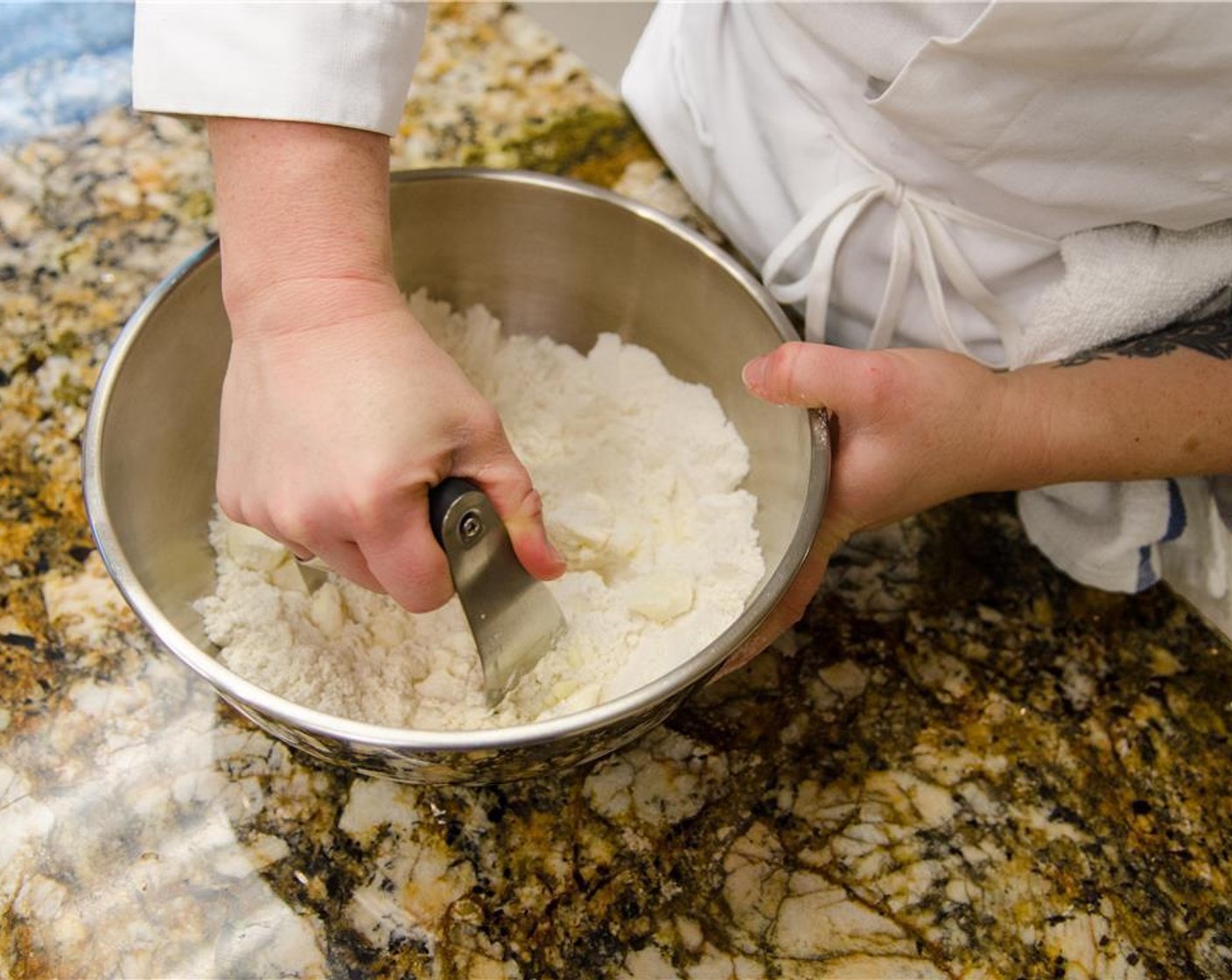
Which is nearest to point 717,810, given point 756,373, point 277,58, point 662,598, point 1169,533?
point 662,598

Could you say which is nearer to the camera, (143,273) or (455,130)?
(143,273)

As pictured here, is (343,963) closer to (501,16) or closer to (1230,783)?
(1230,783)

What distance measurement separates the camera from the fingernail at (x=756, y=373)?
581mm

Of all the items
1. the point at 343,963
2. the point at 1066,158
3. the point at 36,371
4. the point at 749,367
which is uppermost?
the point at 1066,158

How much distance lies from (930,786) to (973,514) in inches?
8.3

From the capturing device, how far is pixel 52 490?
70 cm

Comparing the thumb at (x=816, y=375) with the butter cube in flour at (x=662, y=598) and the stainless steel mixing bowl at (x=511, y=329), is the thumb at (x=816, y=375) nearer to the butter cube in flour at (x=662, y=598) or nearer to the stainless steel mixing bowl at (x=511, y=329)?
the stainless steel mixing bowl at (x=511, y=329)

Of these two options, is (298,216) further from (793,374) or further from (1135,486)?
(1135,486)

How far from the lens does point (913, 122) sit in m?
0.57

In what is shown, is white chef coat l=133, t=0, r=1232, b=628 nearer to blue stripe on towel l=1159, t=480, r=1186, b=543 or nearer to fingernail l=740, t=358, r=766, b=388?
blue stripe on towel l=1159, t=480, r=1186, b=543

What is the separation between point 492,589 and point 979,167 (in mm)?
351

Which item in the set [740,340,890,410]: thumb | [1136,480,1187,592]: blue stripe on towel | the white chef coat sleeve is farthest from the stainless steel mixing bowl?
[1136,480,1187,592]: blue stripe on towel

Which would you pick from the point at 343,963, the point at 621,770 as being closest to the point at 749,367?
the point at 621,770

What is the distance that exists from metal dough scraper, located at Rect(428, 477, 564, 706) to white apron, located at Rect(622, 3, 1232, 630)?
274mm
